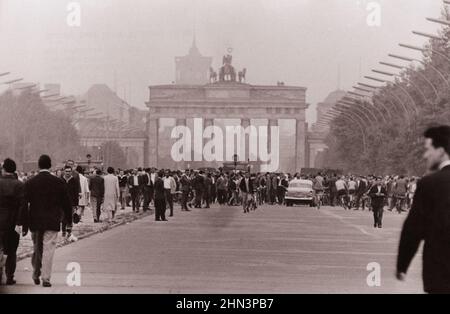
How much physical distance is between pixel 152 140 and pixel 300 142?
19.8 meters

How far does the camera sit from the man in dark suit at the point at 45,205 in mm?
15367

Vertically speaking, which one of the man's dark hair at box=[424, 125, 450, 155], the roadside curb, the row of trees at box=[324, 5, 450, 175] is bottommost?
the roadside curb

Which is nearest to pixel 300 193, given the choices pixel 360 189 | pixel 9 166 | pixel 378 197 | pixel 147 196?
pixel 360 189

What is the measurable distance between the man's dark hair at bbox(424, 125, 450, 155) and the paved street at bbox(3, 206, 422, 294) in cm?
597

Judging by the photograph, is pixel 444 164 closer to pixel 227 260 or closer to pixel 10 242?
pixel 10 242

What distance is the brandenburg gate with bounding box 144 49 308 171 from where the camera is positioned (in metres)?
167

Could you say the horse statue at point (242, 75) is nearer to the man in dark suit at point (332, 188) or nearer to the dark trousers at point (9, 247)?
the man in dark suit at point (332, 188)

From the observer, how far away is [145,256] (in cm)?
2109

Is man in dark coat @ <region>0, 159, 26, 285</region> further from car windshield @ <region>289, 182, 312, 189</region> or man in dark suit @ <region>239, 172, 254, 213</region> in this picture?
car windshield @ <region>289, 182, 312, 189</region>

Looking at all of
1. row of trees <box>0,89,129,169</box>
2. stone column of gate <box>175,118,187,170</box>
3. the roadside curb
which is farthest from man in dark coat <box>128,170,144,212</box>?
stone column of gate <box>175,118,187,170</box>

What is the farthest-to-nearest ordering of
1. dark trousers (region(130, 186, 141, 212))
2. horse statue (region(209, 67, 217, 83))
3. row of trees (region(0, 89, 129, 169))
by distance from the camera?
horse statue (region(209, 67, 217, 83))
row of trees (region(0, 89, 129, 169))
dark trousers (region(130, 186, 141, 212))

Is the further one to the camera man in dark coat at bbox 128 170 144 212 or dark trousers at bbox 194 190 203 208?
dark trousers at bbox 194 190 203 208
